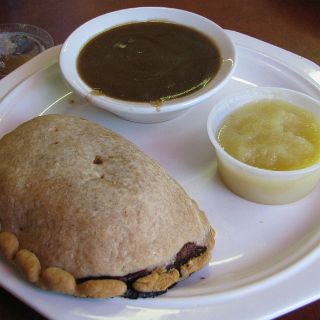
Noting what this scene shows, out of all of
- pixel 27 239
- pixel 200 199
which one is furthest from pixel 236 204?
pixel 27 239

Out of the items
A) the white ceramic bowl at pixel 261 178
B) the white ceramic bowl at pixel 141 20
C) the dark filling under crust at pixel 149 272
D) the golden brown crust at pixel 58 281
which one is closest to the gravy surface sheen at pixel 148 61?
the white ceramic bowl at pixel 141 20

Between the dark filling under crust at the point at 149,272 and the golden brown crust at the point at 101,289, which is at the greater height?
the golden brown crust at the point at 101,289

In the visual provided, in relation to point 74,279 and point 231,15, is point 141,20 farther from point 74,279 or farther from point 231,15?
point 74,279

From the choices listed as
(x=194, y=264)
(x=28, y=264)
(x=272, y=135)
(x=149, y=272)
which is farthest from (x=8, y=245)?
(x=272, y=135)

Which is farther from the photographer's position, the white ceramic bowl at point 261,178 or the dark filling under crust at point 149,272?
the white ceramic bowl at point 261,178

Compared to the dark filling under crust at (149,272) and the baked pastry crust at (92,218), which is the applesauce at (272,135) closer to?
the baked pastry crust at (92,218)

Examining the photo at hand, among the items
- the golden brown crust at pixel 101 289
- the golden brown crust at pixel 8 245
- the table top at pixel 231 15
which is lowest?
the table top at pixel 231 15

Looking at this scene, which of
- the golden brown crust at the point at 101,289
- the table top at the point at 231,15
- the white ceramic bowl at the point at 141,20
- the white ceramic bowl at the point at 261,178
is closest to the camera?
the golden brown crust at the point at 101,289

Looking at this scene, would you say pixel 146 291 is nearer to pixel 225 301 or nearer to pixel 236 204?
pixel 225 301
